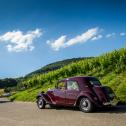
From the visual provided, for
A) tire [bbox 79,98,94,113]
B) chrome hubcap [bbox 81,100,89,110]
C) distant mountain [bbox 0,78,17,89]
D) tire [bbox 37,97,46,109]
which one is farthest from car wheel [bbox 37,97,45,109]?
distant mountain [bbox 0,78,17,89]

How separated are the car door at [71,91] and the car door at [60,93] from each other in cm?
38

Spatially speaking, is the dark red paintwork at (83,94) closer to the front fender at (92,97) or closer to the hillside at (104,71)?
the front fender at (92,97)

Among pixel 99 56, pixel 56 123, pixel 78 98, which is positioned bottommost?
pixel 56 123

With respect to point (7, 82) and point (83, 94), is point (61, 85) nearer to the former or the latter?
point (83, 94)

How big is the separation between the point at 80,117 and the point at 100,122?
1.96 meters

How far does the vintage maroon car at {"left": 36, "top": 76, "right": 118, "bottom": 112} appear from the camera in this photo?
53.1ft

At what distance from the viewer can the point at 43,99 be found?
19.8 meters

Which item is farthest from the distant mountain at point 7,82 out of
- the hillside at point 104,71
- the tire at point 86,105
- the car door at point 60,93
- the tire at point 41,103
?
the tire at point 86,105

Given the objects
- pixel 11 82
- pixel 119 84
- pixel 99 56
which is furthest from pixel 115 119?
pixel 11 82

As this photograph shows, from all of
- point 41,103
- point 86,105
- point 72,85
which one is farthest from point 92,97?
point 41,103

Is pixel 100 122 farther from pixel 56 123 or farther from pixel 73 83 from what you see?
pixel 73 83

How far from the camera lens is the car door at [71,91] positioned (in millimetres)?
17250

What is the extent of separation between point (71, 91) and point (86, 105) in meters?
1.43

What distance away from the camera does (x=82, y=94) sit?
16.7 meters
